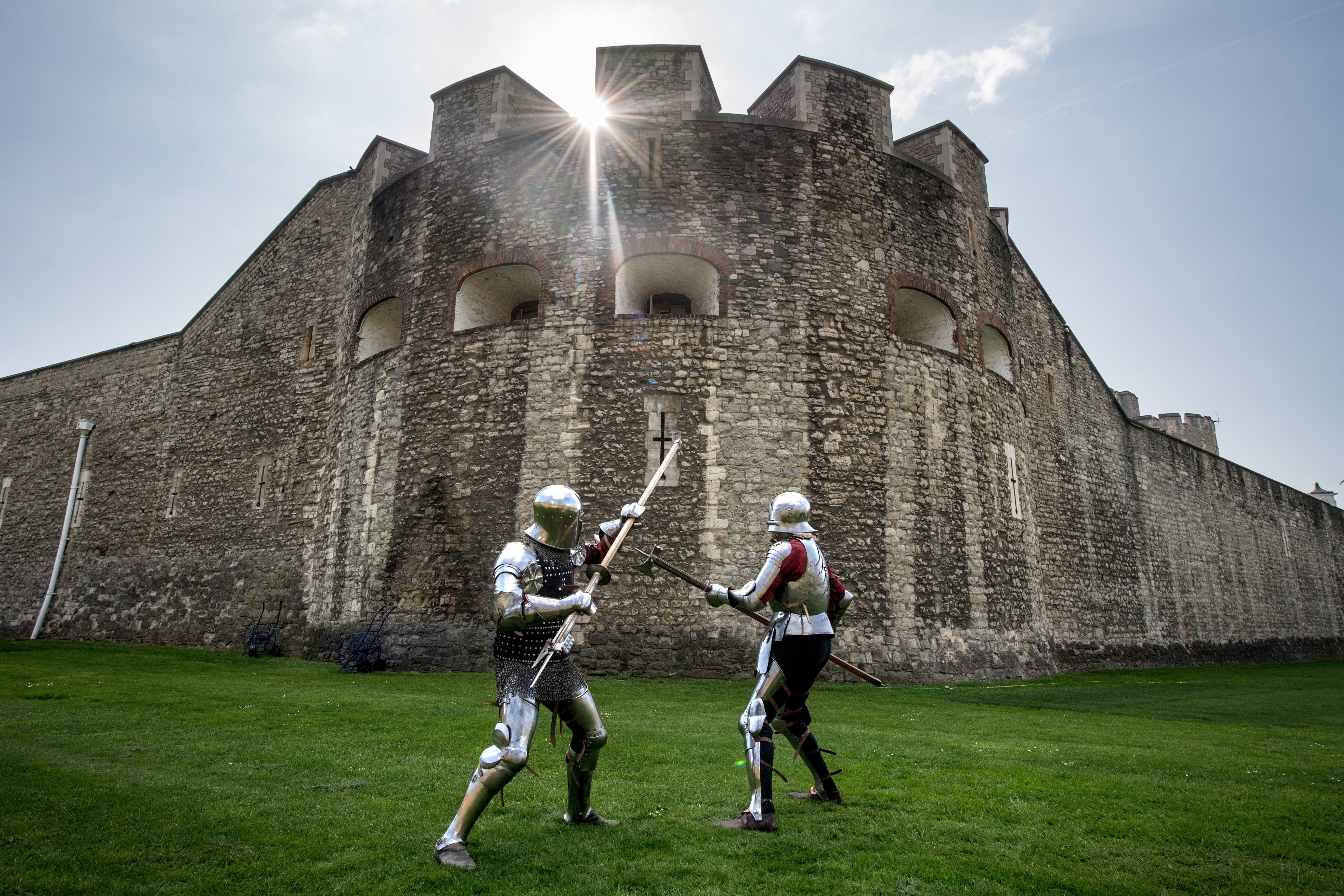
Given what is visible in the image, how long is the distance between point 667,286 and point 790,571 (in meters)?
9.87

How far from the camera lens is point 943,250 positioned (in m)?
14.5

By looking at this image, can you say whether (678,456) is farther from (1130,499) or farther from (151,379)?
(151,379)

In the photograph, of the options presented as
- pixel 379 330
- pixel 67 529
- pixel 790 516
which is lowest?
pixel 790 516

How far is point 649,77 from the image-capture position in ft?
45.0

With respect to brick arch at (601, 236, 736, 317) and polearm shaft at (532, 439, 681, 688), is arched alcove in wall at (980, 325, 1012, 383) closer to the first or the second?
brick arch at (601, 236, 736, 317)

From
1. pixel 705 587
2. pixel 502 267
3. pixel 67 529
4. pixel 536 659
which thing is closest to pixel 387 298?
pixel 502 267

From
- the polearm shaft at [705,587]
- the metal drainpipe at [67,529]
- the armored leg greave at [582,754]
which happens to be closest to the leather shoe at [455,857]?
the armored leg greave at [582,754]

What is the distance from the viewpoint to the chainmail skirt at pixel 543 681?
384 cm

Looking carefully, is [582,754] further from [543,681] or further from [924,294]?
[924,294]

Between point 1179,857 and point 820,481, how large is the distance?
878 cm

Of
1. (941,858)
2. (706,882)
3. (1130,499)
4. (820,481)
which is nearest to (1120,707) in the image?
(820,481)

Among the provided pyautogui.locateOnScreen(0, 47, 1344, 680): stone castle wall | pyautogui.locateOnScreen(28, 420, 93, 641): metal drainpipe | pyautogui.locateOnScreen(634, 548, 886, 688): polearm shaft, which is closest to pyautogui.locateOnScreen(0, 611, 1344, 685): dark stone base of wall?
pyautogui.locateOnScreen(0, 47, 1344, 680): stone castle wall

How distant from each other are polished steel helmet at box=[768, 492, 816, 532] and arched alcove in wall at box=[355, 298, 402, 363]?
11993 mm

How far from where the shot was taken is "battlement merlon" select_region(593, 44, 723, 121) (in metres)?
13.6
